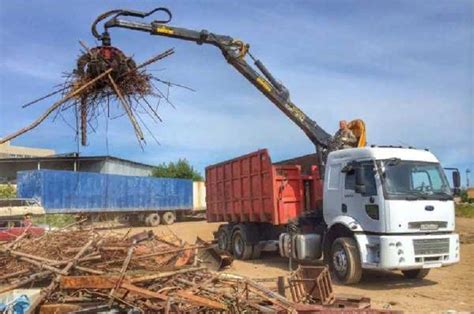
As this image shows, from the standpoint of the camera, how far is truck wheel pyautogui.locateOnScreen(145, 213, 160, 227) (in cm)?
3534

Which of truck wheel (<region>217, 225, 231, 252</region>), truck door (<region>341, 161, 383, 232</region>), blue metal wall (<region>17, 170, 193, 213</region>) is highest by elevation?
blue metal wall (<region>17, 170, 193, 213</region>)

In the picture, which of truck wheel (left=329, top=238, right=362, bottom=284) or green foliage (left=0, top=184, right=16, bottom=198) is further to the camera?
green foliage (left=0, top=184, right=16, bottom=198)

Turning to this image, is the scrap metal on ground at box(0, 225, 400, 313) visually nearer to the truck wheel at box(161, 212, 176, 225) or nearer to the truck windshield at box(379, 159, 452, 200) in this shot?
the truck windshield at box(379, 159, 452, 200)

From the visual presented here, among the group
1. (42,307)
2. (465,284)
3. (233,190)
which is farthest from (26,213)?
(465,284)

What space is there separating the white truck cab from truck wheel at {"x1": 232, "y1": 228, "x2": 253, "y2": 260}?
4009mm

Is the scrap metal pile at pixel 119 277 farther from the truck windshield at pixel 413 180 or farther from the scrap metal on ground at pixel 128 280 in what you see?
the truck windshield at pixel 413 180

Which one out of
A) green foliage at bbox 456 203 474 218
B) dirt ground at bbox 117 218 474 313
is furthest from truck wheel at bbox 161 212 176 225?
dirt ground at bbox 117 218 474 313

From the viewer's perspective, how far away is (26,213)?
14.2m

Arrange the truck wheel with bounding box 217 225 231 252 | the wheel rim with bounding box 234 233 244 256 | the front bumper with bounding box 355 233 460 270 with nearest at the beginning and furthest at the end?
the front bumper with bounding box 355 233 460 270
the wheel rim with bounding box 234 233 244 256
the truck wheel with bounding box 217 225 231 252

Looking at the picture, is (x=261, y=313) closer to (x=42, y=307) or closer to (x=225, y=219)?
(x=42, y=307)

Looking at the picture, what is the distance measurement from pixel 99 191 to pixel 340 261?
74.8 feet

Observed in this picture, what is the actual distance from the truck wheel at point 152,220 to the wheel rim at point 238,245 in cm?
2041

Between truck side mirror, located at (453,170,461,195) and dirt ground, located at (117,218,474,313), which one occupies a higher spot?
truck side mirror, located at (453,170,461,195)

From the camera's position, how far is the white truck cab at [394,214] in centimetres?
1029
